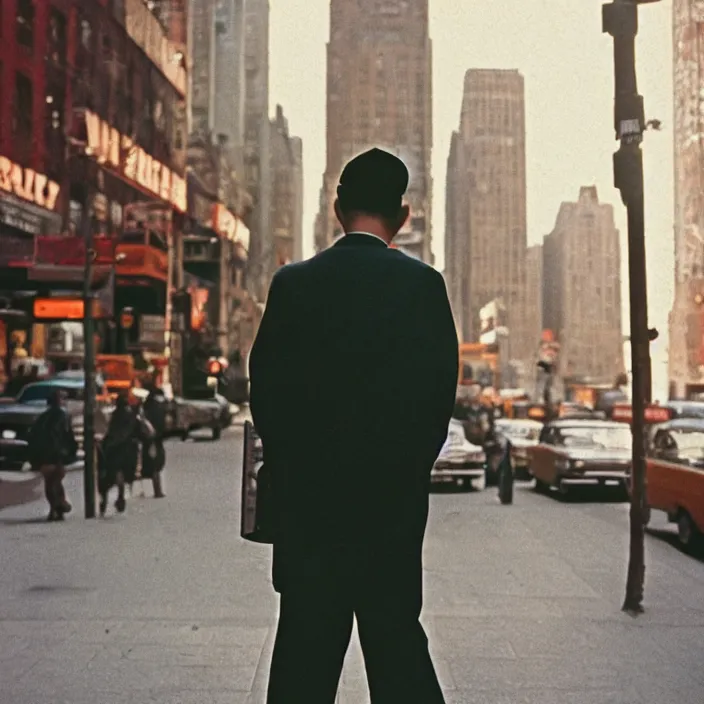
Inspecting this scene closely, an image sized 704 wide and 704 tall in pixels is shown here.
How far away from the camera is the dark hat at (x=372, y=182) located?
347 cm

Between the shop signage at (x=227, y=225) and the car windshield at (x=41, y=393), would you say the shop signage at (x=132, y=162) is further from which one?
the shop signage at (x=227, y=225)

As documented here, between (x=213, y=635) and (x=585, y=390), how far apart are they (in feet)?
407

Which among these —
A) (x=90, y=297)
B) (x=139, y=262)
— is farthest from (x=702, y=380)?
(x=90, y=297)

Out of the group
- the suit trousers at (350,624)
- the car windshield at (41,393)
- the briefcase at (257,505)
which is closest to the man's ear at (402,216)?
the briefcase at (257,505)

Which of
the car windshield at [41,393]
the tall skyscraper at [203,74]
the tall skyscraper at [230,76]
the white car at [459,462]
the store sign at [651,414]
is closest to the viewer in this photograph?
the store sign at [651,414]

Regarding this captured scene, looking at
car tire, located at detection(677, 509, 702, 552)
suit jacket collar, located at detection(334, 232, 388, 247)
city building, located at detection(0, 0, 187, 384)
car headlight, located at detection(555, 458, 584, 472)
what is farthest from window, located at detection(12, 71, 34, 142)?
suit jacket collar, located at detection(334, 232, 388, 247)

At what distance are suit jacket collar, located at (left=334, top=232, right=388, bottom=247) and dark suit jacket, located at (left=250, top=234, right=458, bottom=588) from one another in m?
0.06

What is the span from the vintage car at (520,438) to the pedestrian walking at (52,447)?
12.4m

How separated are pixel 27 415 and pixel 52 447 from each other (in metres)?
9.53

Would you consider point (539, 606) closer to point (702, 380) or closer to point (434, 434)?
point (434, 434)

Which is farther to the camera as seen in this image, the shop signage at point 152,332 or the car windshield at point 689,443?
the shop signage at point 152,332

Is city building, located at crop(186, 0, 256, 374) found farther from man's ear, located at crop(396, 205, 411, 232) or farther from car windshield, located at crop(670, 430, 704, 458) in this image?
man's ear, located at crop(396, 205, 411, 232)

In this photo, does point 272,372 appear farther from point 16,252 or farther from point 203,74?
point 203,74

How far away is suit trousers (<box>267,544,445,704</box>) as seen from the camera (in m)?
3.19
